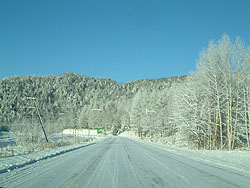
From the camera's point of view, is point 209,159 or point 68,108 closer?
point 209,159

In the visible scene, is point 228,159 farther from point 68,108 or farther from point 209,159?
point 68,108

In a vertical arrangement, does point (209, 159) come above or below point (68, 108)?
below

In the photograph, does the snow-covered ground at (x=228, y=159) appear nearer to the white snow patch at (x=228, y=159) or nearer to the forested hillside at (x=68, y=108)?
the white snow patch at (x=228, y=159)

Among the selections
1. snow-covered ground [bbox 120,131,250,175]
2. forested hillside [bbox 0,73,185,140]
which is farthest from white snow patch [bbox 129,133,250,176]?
forested hillside [bbox 0,73,185,140]

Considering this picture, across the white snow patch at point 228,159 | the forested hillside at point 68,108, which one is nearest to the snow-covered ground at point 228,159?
the white snow patch at point 228,159

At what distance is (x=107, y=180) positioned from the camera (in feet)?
21.6

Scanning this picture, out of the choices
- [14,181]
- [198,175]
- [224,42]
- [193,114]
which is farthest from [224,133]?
[14,181]

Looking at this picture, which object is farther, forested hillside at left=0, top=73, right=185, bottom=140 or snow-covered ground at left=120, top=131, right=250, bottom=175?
forested hillside at left=0, top=73, right=185, bottom=140

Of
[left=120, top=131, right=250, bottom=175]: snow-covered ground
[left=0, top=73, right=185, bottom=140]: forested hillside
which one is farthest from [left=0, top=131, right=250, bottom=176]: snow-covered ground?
Answer: [left=0, top=73, right=185, bottom=140]: forested hillside

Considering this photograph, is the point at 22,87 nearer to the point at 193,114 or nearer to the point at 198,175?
the point at 193,114

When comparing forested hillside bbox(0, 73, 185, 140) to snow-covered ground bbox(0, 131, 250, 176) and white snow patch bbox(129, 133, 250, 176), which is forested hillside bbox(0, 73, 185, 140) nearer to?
snow-covered ground bbox(0, 131, 250, 176)

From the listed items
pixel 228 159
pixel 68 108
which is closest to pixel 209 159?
pixel 228 159

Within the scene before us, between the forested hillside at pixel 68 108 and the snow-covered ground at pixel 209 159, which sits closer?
the snow-covered ground at pixel 209 159

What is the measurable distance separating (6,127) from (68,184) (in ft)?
314
